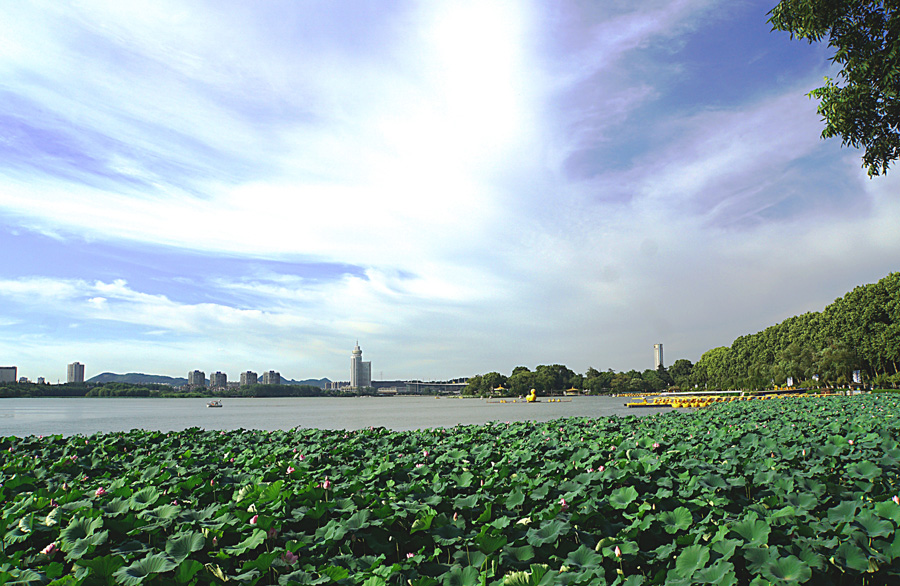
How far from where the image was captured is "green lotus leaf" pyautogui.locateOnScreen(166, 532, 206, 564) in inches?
135

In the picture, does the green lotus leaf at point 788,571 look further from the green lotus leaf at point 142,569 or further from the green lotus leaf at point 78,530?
the green lotus leaf at point 78,530

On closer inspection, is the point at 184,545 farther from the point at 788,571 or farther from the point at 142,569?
the point at 788,571

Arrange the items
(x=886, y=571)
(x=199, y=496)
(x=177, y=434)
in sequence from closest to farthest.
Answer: (x=886, y=571) → (x=199, y=496) → (x=177, y=434)

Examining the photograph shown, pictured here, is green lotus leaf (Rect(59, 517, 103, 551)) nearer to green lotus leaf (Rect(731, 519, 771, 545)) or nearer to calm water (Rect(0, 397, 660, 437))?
green lotus leaf (Rect(731, 519, 771, 545))

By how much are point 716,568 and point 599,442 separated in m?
4.58

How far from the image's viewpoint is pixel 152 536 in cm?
389

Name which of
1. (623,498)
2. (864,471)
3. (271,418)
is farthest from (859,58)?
(271,418)

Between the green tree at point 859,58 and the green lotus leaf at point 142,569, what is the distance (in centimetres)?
1148

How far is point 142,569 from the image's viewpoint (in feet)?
10.3

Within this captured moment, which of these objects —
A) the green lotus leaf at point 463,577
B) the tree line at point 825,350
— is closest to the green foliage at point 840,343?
the tree line at point 825,350

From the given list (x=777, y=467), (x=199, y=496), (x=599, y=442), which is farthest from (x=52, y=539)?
(x=777, y=467)

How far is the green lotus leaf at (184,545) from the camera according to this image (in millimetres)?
3441

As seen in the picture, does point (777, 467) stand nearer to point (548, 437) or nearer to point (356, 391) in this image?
point (548, 437)

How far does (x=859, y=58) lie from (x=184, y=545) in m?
11.9
